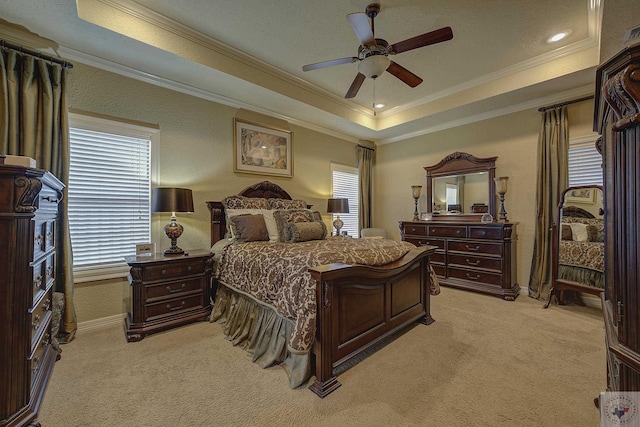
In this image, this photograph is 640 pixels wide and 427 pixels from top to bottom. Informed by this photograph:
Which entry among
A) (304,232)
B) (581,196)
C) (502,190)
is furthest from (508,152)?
(304,232)

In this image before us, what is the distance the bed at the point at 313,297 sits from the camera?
71.0 inches

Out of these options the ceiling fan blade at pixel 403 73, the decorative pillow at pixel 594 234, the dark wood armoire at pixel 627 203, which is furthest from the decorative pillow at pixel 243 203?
the decorative pillow at pixel 594 234

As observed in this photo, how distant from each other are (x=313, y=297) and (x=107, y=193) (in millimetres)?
2648

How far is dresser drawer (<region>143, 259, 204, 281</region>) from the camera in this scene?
259 cm

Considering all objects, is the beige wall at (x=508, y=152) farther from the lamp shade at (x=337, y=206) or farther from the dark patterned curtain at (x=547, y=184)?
the lamp shade at (x=337, y=206)

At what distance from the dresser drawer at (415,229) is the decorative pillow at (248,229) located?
8.87 feet

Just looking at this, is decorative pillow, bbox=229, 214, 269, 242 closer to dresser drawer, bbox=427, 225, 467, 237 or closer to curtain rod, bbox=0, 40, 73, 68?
curtain rod, bbox=0, 40, 73, 68

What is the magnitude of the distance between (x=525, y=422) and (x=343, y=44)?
3627 mm

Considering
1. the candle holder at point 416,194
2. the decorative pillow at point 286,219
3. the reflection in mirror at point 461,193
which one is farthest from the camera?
the candle holder at point 416,194

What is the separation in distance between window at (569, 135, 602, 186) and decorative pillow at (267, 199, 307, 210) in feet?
12.5

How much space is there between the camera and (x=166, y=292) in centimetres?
271

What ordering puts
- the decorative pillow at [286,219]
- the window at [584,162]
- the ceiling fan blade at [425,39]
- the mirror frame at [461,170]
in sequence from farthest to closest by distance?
the mirror frame at [461,170]
the window at [584,162]
the decorative pillow at [286,219]
the ceiling fan blade at [425,39]

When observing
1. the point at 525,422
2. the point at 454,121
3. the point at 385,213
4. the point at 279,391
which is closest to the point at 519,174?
the point at 454,121

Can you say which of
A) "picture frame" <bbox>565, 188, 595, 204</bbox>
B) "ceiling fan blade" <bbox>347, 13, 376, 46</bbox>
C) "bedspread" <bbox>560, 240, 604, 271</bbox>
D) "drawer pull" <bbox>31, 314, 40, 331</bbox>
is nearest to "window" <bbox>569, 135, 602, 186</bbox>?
"picture frame" <bbox>565, 188, 595, 204</bbox>
